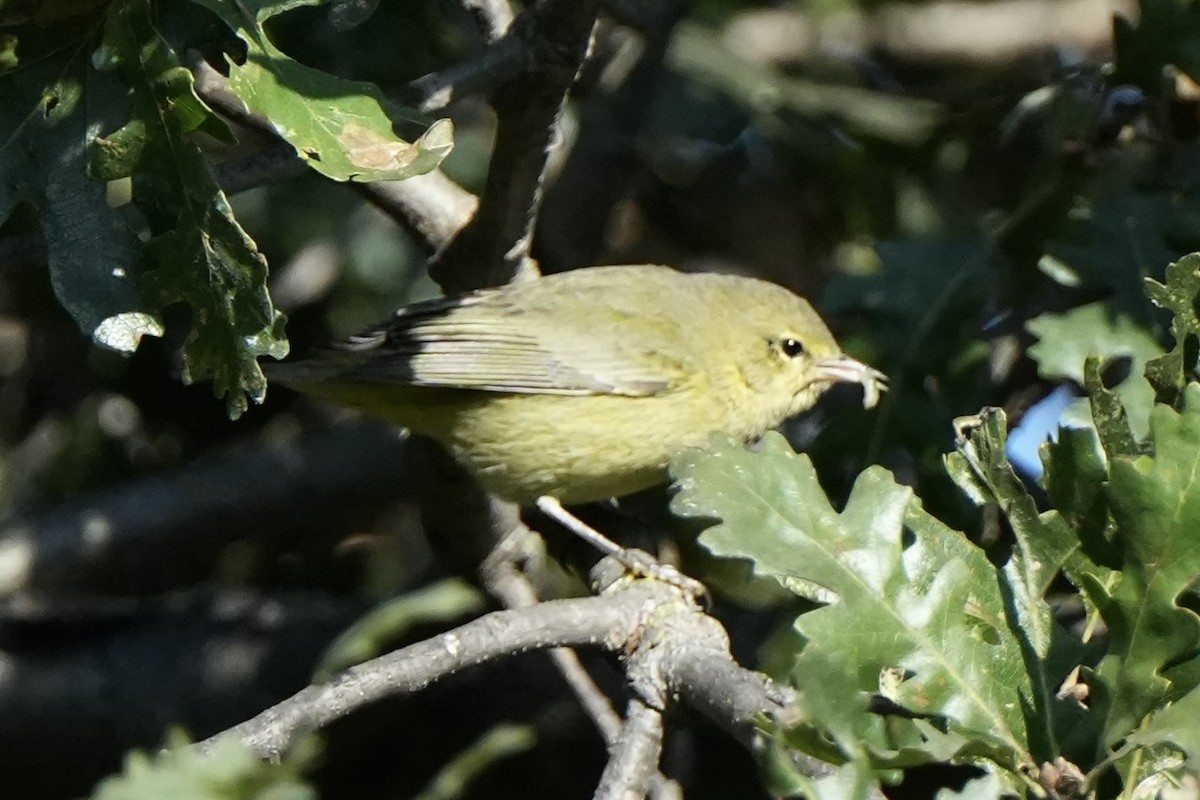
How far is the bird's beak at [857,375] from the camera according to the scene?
13.4ft

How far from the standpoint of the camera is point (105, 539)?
4.82m

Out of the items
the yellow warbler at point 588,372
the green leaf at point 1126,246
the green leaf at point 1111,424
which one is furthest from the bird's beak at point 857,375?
the green leaf at point 1111,424

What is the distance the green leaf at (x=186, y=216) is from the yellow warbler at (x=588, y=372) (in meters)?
1.39

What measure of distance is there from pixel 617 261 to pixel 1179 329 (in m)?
3.65

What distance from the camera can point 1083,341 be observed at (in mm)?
3654

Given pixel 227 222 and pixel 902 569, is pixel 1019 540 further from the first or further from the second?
pixel 227 222

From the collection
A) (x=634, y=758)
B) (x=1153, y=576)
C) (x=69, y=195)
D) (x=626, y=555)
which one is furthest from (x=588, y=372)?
(x=1153, y=576)

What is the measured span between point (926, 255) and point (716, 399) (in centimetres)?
71

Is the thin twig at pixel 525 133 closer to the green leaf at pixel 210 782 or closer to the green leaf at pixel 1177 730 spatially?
the green leaf at pixel 1177 730

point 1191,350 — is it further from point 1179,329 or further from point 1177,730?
point 1177,730

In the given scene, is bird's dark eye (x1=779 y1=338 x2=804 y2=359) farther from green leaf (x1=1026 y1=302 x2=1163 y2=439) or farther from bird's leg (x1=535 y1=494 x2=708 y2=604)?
green leaf (x1=1026 y1=302 x2=1163 y2=439)

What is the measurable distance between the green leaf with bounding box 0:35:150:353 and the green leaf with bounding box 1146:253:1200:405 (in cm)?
154

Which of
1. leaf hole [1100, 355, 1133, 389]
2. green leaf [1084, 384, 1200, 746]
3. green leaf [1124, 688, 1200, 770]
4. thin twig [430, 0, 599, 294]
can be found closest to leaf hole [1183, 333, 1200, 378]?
green leaf [1084, 384, 1200, 746]

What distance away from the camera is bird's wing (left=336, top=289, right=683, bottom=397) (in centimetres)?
416
